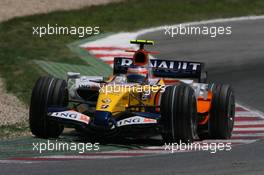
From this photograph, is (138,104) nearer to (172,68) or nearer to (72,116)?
(72,116)

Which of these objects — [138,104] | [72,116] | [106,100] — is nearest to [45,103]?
[72,116]

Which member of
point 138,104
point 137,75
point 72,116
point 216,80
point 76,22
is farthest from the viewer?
point 76,22

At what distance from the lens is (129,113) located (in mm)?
15781

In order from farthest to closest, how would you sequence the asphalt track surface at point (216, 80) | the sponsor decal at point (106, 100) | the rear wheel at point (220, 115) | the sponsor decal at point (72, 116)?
1. the rear wheel at point (220, 115)
2. the sponsor decal at point (106, 100)
3. the sponsor decal at point (72, 116)
4. the asphalt track surface at point (216, 80)

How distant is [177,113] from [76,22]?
14.4 meters

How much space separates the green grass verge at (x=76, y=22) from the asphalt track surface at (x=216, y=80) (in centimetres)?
148

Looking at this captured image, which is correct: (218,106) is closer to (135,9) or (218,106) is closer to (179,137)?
(179,137)

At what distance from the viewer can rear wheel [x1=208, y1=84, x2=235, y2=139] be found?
16875 mm

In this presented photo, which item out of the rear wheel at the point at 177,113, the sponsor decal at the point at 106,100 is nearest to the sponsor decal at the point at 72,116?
the sponsor decal at the point at 106,100

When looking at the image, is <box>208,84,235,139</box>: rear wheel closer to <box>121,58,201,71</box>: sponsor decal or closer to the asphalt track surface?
<box>121,58,201,71</box>: sponsor decal

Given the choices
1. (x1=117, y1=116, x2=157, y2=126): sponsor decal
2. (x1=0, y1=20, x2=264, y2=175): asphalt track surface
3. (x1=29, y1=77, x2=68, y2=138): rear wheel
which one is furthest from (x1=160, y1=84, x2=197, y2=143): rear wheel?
(x1=29, y1=77, x2=68, y2=138): rear wheel

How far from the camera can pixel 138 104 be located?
16.4 metres

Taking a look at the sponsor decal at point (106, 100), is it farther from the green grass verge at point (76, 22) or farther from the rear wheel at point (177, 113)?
the green grass verge at point (76, 22)

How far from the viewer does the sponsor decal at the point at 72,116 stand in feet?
51.1
